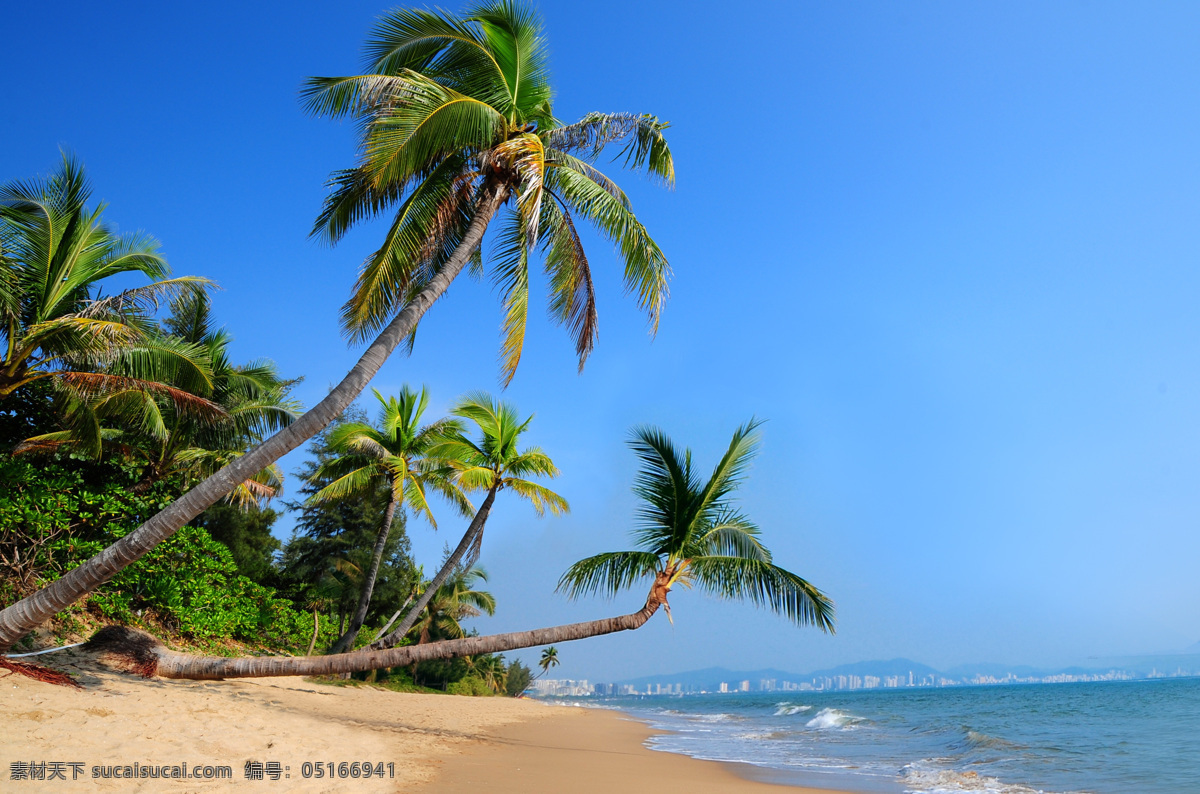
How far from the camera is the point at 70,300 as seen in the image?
974cm

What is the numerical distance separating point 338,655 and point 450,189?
6.31 m

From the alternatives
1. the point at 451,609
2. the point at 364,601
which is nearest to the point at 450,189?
the point at 364,601

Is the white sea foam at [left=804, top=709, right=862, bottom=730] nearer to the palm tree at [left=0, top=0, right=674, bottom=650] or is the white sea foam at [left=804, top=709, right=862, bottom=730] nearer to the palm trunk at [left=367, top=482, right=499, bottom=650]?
the palm trunk at [left=367, top=482, right=499, bottom=650]

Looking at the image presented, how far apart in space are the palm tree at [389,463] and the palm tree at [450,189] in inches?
245

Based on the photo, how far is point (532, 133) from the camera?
8867mm

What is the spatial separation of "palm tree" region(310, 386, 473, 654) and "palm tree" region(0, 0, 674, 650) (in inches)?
245

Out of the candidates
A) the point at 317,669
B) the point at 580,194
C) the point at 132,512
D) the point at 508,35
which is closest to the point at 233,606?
the point at 132,512

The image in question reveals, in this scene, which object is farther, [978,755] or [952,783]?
[978,755]

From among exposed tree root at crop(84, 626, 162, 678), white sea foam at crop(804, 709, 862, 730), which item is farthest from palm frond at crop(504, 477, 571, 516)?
white sea foam at crop(804, 709, 862, 730)

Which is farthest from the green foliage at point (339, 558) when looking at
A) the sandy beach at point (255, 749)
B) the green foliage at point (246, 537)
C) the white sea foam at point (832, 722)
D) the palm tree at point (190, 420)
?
the white sea foam at point (832, 722)

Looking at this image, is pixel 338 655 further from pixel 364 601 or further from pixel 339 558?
pixel 339 558

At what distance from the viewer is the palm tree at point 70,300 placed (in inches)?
346

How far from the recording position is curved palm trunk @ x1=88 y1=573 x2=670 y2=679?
8.22 m

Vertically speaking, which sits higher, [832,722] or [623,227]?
[623,227]
